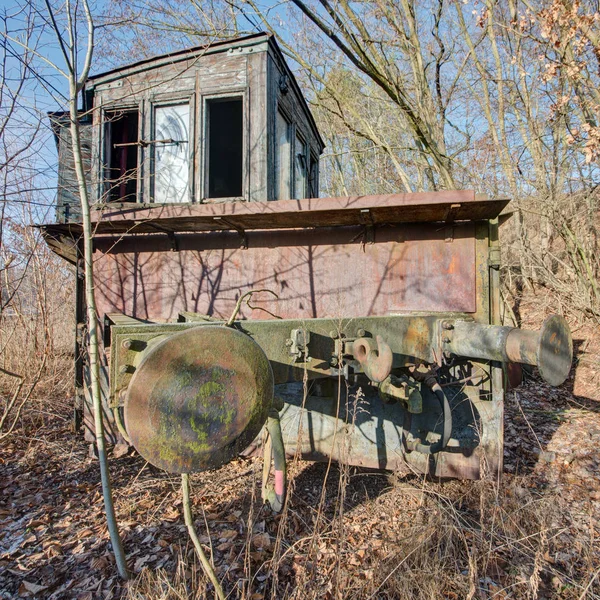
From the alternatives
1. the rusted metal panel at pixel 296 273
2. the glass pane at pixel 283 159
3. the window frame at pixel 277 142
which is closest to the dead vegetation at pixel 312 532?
the rusted metal panel at pixel 296 273

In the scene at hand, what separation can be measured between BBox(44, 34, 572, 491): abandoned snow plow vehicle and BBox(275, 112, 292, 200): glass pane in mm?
400

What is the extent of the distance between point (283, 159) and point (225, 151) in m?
3.81

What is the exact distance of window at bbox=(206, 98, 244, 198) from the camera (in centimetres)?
877

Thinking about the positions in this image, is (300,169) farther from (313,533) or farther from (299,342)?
(313,533)

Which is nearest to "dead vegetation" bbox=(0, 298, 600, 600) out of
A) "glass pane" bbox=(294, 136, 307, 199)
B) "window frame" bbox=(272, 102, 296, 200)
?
"window frame" bbox=(272, 102, 296, 200)

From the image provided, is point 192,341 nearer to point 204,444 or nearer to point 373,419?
point 204,444

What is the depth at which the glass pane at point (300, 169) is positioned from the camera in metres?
7.48

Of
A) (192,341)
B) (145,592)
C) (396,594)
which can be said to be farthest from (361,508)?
(192,341)

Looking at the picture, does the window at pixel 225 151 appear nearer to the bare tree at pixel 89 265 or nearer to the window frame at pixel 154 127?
the window frame at pixel 154 127

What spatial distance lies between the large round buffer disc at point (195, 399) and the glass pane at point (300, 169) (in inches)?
235

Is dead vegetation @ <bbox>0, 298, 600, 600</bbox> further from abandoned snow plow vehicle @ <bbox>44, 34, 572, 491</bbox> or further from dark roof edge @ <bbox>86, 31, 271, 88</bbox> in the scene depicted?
dark roof edge @ <bbox>86, 31, 271, 88</bbox>

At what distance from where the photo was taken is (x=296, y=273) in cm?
373

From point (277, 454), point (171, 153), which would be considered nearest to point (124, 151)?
point (171, 153)

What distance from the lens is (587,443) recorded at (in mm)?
4312
